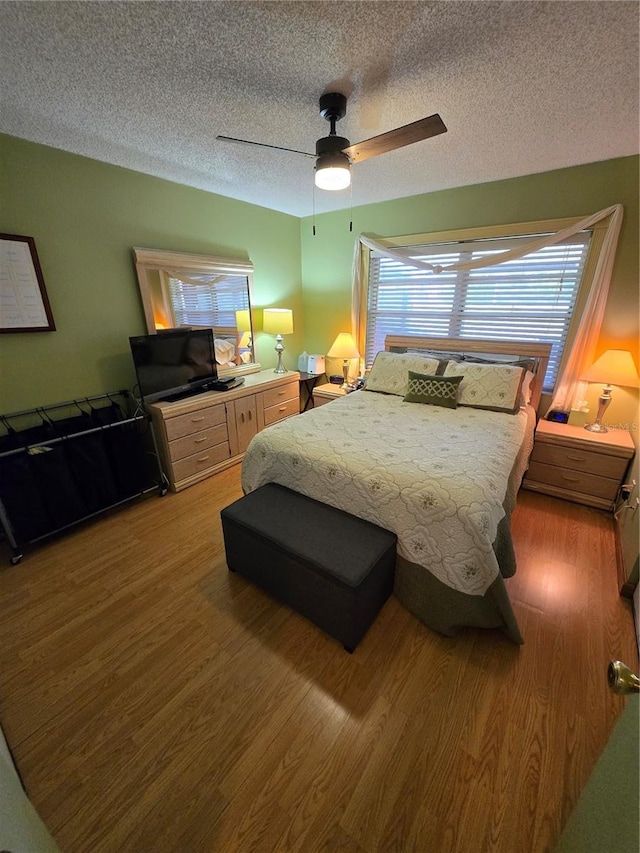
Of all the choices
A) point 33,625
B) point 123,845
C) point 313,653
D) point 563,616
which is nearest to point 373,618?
point 313,653

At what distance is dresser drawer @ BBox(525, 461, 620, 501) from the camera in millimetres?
2428

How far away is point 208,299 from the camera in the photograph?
3143 mm

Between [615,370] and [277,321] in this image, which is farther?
[277,321]

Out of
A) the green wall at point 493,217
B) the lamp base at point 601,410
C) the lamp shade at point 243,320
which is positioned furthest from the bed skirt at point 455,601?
the lamp shade at point 243,320

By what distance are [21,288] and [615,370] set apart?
13.3 feet

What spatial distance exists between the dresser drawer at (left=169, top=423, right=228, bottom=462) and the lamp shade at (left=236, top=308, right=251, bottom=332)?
3.79ft

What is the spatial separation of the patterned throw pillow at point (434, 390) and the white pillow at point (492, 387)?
0.09 m

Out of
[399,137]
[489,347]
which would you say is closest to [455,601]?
[399,137]

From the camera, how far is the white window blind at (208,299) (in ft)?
9.52

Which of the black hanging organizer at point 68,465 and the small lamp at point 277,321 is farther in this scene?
the small lamp at point 277,321

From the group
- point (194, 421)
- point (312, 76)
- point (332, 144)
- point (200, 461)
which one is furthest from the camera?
point (200, 461)

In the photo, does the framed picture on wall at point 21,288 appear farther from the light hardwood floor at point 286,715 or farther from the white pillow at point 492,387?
the white pillow at point 492,387

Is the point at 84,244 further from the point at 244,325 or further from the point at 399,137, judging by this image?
the point at 399,137

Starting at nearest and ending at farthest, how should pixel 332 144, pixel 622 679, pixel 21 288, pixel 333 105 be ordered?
pixel 622 679 < pixel 333 105 < pixel 332 144 < pixel 21 288
